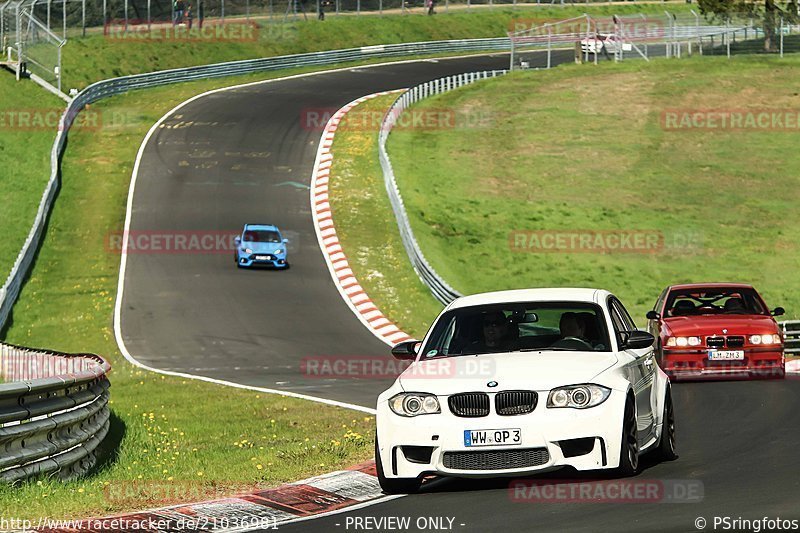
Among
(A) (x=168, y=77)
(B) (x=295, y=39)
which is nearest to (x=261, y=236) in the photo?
(A) (x=168, y=77)

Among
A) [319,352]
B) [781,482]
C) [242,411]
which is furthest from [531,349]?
[319,352]

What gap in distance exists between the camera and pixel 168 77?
6738cm

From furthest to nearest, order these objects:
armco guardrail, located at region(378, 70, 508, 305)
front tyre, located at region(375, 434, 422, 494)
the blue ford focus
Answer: the blue ford focus, armco guardrail, located at region(378, 70, 508, 305), front tyre, located at region(375, 434, 422, 494)

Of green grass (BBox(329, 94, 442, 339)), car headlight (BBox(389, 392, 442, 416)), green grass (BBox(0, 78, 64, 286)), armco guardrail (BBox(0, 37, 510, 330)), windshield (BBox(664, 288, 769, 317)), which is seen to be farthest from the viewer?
green grass (BBox(0, 78, 64, 286))

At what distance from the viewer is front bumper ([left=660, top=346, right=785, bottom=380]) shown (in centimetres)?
2053

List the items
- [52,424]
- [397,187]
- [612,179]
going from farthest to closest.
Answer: [612,179] → [397,187] → [52,424]

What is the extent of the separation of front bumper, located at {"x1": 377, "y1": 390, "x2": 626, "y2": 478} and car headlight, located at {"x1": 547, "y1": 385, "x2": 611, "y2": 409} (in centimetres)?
5

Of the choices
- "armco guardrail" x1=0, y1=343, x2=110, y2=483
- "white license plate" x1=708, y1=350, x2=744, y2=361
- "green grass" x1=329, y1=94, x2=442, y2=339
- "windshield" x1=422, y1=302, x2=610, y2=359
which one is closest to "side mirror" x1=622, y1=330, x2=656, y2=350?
"windshield" x1=422, y1=302, x2=610, y2=359

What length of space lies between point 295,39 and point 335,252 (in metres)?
43.9

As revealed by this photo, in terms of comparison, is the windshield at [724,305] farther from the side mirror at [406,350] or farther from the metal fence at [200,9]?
the metal fence at [200,9]

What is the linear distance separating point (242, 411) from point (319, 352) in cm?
938

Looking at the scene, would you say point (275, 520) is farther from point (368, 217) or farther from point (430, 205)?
point (430, 205)

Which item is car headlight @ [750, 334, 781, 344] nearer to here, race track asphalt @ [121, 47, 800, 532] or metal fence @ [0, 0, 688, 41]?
race track asphalt @ [121, 47, 800, 532]

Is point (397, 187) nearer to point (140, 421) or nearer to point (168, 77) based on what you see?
point (168, 77)
